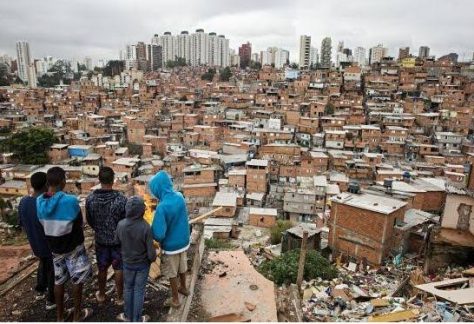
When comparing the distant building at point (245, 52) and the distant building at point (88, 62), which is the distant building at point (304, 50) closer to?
the distant building at point (245, 52)

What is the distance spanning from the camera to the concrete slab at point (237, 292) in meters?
4.60

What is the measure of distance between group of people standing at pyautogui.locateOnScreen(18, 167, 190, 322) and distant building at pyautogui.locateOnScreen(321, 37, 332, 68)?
2877 inches

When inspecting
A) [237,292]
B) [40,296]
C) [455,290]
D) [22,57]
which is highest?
[22,57]

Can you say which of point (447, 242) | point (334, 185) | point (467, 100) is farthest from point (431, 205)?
point (467, 100)

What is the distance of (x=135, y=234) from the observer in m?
3.22

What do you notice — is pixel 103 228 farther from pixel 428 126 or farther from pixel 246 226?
pixel 428 126

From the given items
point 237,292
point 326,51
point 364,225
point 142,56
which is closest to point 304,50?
point 326,51

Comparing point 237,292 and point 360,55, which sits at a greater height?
point 360,55

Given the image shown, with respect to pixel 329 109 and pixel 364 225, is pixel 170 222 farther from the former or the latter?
pixel 329 109

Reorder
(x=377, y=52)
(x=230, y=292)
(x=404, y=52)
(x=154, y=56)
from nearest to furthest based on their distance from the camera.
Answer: (x=230, y=292) < (x=404, y=52) < (x=377, y=52) < (x=154, y=56)

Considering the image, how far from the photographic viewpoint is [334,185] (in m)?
23.2

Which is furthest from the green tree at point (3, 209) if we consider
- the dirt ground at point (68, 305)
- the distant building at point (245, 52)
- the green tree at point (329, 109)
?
the distant building at point (245, 52)

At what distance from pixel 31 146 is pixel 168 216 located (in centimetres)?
2996

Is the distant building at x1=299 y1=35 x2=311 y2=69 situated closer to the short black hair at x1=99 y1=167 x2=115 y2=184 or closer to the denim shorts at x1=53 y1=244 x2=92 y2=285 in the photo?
the short black hair at x1=99 y1=167 x2=115 y2=184
